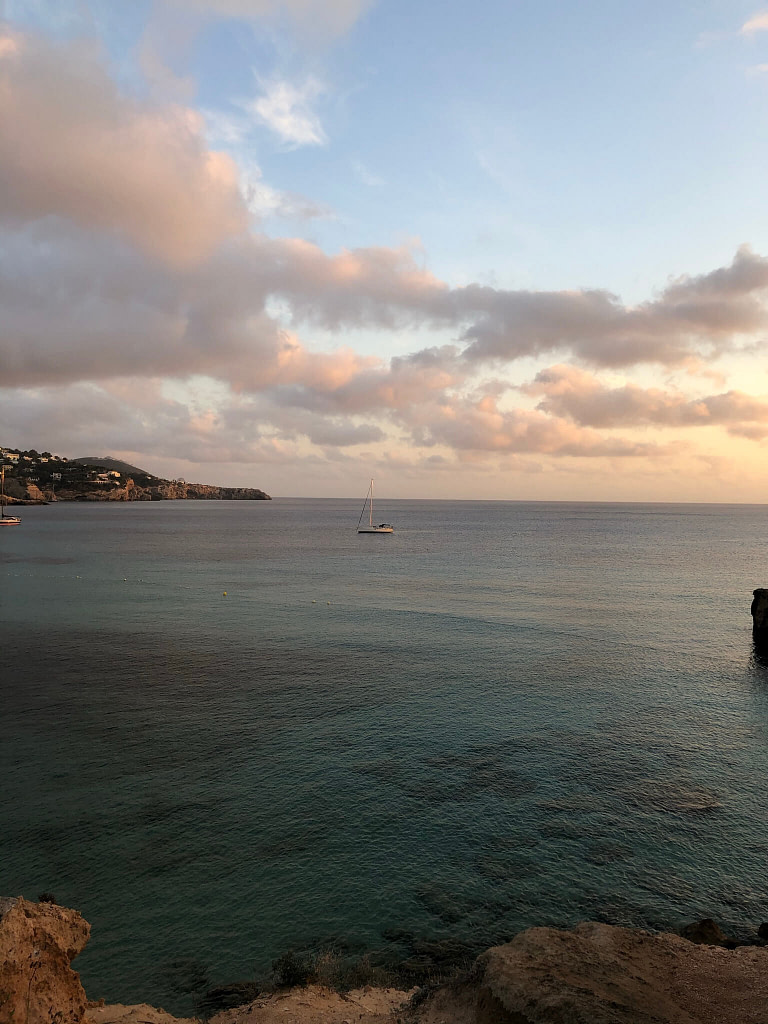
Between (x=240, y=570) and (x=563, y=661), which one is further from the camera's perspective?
(x=240, y=570)

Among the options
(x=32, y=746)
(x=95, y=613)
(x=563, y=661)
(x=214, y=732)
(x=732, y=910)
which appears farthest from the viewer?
(x=95, y=613)

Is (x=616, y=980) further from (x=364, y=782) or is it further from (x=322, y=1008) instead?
(x=364, y=782)

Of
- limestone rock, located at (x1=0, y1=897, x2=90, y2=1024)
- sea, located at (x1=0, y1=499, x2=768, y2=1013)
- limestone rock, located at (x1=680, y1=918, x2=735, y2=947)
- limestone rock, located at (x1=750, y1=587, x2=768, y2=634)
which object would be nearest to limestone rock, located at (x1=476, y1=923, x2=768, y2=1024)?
limestone rock, located at (x1=680, y1=918, x2=735, y2=947)

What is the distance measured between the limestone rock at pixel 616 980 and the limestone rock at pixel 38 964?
10.6 metres

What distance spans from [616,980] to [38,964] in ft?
49.3

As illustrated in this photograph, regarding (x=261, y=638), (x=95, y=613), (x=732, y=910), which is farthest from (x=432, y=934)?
(x=95, y=613)

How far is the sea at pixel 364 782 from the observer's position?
23.7m

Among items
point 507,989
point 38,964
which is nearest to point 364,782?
point 507,989

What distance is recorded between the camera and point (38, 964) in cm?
1557

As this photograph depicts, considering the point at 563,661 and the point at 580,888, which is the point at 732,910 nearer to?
the point at 580,888

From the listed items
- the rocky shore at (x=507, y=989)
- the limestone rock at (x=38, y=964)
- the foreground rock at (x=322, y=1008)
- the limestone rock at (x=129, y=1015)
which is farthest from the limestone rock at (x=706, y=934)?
the limestone rock at (x=38, y=964)

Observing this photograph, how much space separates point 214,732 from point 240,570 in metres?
85.8

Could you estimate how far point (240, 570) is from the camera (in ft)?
410

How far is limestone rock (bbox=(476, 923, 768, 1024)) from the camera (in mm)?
15445
